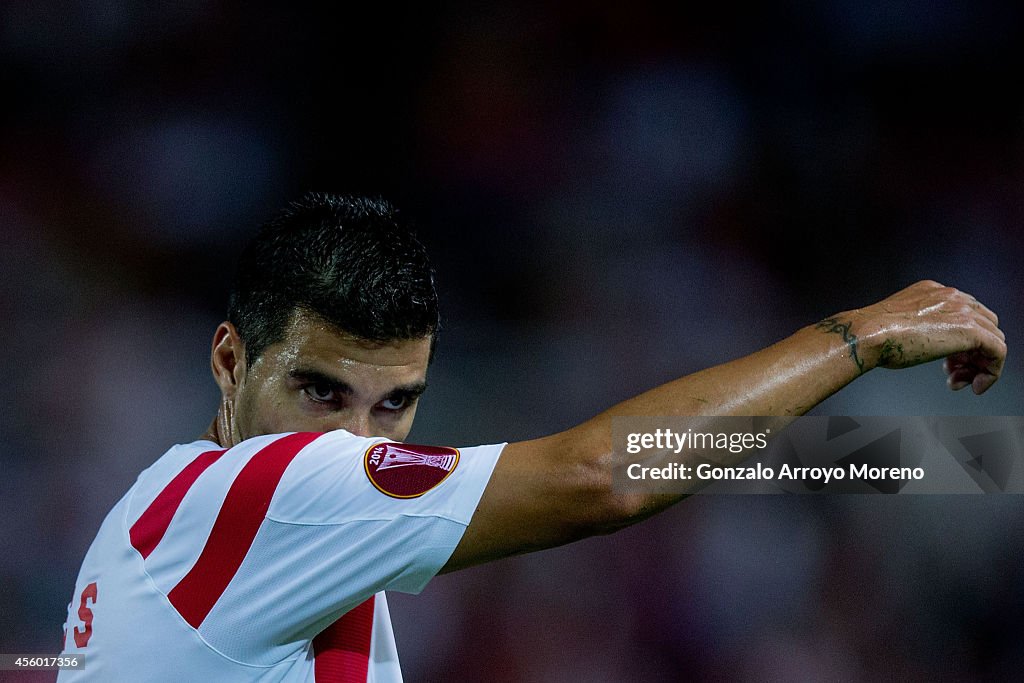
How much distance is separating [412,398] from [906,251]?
367cm

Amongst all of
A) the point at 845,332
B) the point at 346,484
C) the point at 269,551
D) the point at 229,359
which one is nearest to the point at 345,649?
the point at 269,551

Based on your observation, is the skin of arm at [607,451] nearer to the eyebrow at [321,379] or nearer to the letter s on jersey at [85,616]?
the eyebrow at [321,379]

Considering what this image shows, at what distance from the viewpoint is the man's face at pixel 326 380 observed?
2033 mm

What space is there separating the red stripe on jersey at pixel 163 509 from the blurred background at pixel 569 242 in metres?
2.84

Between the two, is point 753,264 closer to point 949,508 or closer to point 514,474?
point 949,508

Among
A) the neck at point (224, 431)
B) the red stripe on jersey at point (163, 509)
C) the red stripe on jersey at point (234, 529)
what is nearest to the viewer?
the red stripe on jersey at point (234, 529)

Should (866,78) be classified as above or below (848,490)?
above

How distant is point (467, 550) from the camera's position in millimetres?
1598

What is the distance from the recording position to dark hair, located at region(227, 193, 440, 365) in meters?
2.04

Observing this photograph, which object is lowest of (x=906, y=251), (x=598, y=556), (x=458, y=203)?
(x=598, y=556)

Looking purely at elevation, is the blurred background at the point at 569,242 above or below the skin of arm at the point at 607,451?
above

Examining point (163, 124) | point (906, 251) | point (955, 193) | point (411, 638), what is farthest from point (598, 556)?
point (163, 124)

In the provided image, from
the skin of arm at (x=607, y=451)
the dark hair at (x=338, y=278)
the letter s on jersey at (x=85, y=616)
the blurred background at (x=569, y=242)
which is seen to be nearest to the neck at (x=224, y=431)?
the dark hair at (x=338, y=278)

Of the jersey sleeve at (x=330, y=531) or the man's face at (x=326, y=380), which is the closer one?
the jersey sleeve at (x=330, y=531)
